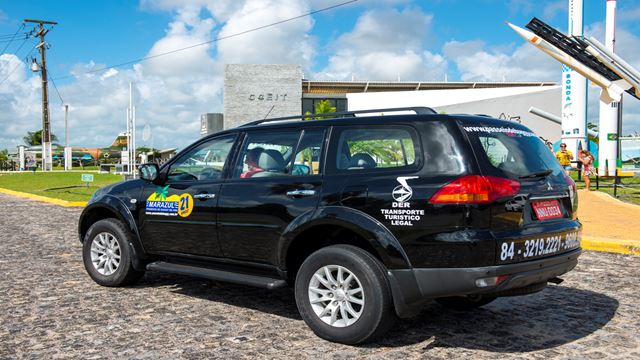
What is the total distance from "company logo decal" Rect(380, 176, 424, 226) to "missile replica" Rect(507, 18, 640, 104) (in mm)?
21613

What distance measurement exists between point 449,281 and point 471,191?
1.97ft

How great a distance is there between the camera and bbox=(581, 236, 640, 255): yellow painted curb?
320 inches

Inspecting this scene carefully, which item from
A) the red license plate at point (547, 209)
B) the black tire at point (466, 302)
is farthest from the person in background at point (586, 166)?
the red license plate at point (547, 209)

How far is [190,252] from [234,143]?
108cm

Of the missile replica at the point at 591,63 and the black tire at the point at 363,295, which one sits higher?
the missile replica at the point at 591,63

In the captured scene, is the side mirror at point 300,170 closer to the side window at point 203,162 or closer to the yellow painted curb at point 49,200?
the side window at point 203,162

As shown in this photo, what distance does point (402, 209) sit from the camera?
388 cm

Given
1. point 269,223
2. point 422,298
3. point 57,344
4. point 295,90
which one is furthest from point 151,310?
point 295,90

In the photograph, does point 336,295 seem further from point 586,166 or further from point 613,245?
point 586,166

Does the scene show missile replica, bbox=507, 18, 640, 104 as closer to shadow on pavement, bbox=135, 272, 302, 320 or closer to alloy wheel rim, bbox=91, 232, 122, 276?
shadow on pavement, bbox=135, 272, 302, 320

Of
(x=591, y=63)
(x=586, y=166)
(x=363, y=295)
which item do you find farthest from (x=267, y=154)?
(x=591, y=63)

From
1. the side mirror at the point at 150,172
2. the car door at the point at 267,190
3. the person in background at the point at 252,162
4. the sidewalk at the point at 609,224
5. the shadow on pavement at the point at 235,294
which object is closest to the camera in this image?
the car door at the point at 267,190

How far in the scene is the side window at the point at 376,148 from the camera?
4.09 m

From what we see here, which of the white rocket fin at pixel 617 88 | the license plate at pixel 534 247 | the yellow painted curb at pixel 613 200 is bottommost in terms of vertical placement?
the yellow painted curb at pixel 613 200
